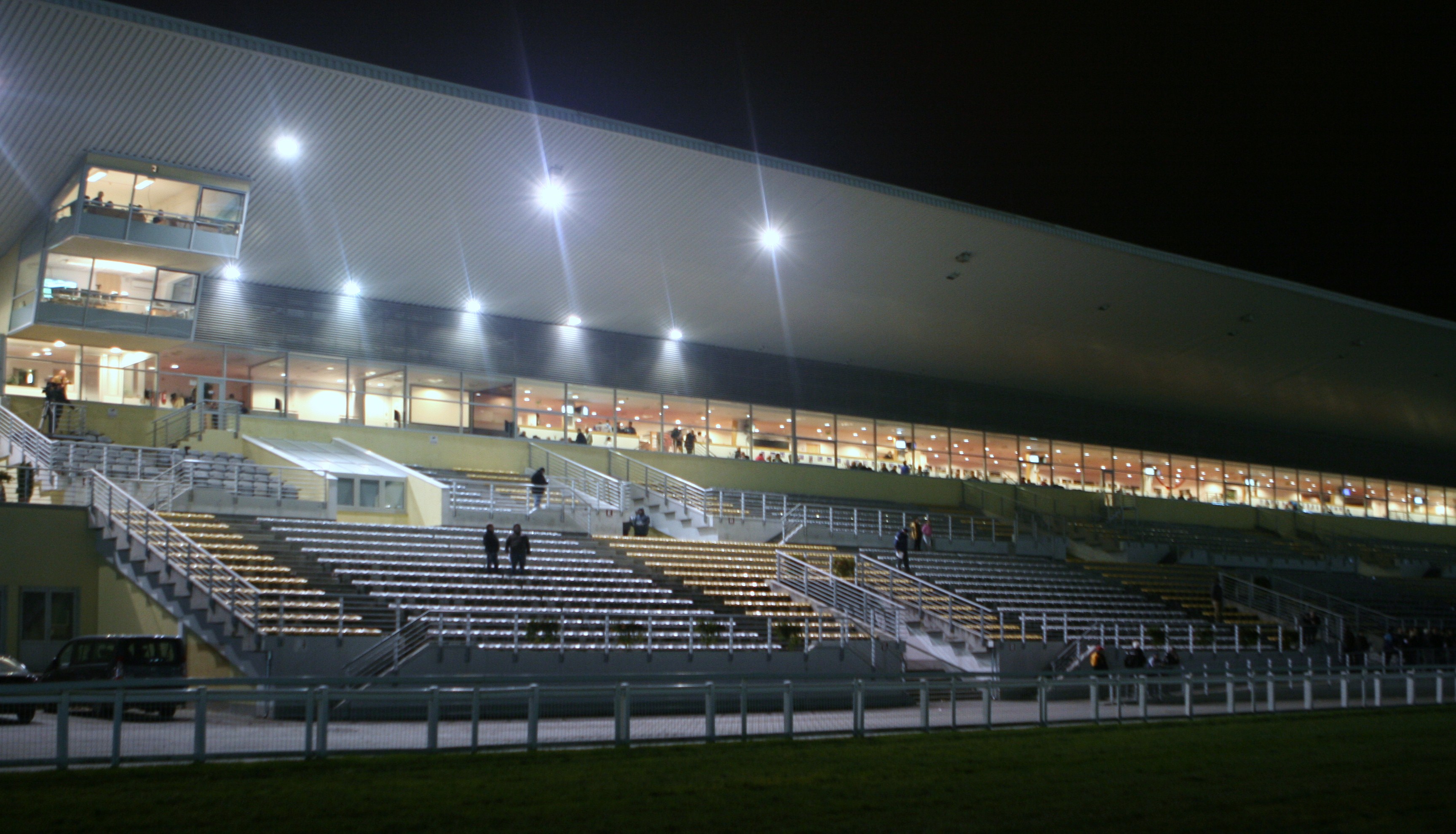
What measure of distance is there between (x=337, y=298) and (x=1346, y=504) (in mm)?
47655

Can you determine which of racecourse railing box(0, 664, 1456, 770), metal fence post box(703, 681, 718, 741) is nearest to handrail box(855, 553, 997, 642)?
racecourse railing box(0, 664, 1456, 770)

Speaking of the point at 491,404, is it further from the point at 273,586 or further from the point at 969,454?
the point at 969,454

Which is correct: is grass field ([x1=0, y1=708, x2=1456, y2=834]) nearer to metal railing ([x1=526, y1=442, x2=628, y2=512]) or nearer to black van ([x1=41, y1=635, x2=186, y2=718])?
black van ([x1=41, y1=635, x2=186, y2=718])

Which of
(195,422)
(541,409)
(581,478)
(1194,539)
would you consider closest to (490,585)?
(195,422)

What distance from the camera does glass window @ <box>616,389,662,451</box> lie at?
133ft

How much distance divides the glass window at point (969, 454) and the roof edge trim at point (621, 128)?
12354 millimetres

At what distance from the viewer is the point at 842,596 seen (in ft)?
88.9

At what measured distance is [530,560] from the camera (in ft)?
85.3

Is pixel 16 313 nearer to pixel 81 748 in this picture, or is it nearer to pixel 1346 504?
pixel 81 748

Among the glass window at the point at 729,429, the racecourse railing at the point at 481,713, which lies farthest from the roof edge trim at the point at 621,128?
the racecourse railing at the point at 481,713

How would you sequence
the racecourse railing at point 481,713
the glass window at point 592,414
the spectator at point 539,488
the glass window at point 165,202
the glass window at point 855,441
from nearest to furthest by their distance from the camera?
the racecourse railing at point 481,713
the glass window at point 165,202
the spectator at point 539,488
the glass window at point 592,414
the glass window at point 855,441

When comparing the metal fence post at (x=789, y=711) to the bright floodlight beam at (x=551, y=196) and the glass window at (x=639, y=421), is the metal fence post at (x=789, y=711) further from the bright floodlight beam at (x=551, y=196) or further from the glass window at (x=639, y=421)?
the glass window at (x=639, y=421)

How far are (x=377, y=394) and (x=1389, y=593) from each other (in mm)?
34653

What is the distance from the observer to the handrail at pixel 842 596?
25.9 metres
